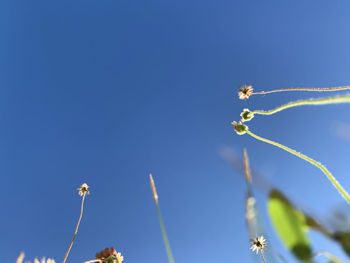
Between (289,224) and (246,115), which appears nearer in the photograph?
(289,224)

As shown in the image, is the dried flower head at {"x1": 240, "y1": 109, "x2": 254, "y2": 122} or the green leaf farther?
the dried flower head at {"x1": 240, "y1": 109, "x2": 254, "y2": 122}

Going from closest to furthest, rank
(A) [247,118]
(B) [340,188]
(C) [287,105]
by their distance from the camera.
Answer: (B) [340,188] → (C) [287,105] → (A) [247,118]

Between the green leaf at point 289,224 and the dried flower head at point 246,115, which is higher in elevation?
the dried flower head at point 246,115

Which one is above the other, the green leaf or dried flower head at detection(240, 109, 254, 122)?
dried flower head at detection(240, 109, 254, 122)

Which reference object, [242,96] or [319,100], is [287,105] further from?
[242,96]

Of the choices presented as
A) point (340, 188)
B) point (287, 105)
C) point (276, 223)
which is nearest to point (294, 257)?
point (276, 223)

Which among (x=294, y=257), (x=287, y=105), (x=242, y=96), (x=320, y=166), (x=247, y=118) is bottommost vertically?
(x=294, y=257)

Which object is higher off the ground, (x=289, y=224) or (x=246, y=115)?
(x=246, y=115)

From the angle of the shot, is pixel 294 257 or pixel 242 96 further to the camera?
pixel 242 96
